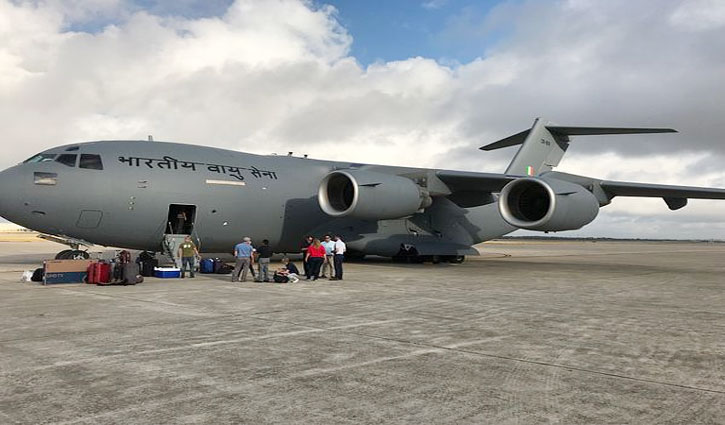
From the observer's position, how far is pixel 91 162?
12.6 m

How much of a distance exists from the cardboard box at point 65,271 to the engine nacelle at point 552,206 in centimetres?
916

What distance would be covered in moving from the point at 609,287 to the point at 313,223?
8.28 metres

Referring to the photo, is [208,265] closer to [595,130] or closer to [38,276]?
[38,276]

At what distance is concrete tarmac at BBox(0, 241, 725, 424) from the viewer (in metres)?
3.47

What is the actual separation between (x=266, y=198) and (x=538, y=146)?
1052 centimetres

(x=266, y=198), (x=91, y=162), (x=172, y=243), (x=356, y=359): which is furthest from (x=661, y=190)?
(x=91, y=162)

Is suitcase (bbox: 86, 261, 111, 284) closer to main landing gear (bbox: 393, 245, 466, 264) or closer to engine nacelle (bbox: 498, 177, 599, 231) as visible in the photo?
engine nacelle (bbox: 498, 177, 599, 231)

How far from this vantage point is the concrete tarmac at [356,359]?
3473mm

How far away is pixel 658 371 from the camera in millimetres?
4527

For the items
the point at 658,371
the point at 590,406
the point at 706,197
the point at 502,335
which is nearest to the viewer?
the point at 590,406

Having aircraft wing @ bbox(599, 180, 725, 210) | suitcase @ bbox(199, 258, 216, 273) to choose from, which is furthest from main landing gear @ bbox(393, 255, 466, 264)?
suitcase @ bbox(199, 258, 216, 273)

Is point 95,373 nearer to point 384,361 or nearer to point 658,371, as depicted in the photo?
point 384,361

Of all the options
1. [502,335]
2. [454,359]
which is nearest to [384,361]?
[454,359]

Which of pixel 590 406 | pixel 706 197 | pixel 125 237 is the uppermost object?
pixel 706 197
